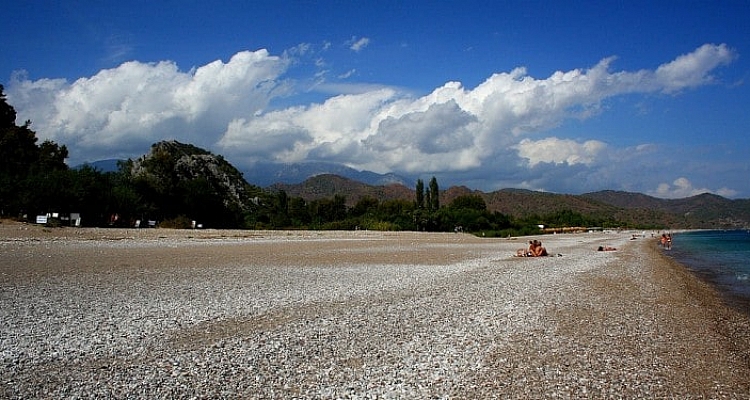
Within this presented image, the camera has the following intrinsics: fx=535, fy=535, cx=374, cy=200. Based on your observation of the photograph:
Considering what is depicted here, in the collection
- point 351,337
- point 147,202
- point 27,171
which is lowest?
point 351,337

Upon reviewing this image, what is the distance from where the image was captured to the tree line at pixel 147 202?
149ft

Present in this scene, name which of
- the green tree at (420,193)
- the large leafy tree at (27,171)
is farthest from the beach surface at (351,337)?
the green tree at (420,193)

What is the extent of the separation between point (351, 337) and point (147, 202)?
189 feet

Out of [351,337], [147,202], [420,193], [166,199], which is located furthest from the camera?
[420,193]

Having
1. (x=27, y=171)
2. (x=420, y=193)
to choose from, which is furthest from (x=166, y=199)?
(x=420, y=193)

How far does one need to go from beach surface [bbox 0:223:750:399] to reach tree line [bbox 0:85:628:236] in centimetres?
3319

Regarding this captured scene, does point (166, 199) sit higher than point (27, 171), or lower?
lower

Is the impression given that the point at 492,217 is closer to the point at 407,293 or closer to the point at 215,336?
the point at 407,293

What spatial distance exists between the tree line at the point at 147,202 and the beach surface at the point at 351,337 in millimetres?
33190

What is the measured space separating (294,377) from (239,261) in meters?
15.8

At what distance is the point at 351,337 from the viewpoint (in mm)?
8867

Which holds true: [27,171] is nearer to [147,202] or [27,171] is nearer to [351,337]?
[147,202]

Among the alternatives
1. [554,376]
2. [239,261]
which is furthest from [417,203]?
[554,376]

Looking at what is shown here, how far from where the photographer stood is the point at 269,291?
13.5 m
